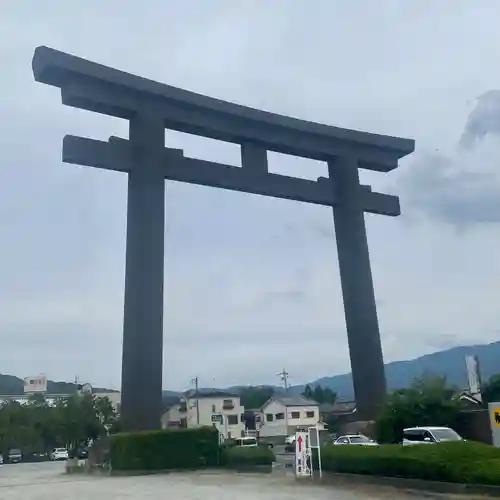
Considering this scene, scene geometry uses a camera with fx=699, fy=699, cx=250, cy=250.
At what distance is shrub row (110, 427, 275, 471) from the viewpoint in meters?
23.0

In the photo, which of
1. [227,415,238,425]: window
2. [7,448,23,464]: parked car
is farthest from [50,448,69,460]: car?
[227,415,238,425]: window

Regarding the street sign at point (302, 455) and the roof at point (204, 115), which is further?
the roof at point (204, 115)

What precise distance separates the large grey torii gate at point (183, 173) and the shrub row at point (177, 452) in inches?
30.5

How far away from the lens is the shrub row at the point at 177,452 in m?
23.0

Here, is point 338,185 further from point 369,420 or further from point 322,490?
point 322,490

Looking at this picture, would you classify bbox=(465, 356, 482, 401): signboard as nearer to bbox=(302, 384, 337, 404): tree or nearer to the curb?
the curb

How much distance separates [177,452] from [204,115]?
1182cm

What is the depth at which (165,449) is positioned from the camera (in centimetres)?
2347

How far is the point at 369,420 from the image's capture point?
85.4 ft

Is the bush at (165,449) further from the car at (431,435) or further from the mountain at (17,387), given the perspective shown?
the mountain at (17,387)

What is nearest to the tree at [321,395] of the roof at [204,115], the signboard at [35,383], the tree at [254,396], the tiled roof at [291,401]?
the tree at [254,396]

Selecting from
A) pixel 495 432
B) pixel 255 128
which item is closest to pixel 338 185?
pixel 255 128

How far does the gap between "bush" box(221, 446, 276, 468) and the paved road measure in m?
2.03

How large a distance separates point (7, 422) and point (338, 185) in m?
37.7
